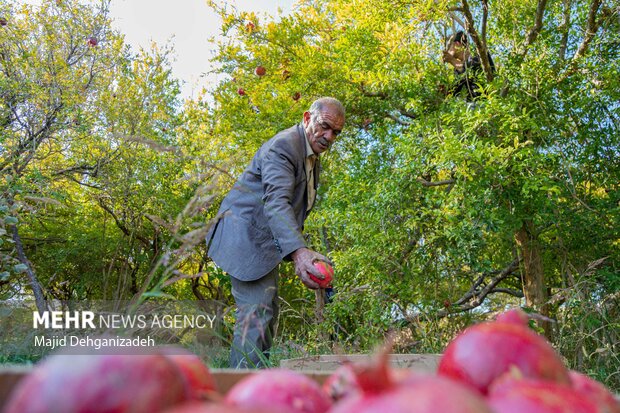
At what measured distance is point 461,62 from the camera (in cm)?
573

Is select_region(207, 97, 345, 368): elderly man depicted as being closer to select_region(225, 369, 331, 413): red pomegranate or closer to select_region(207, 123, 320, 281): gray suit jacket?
select_region(207, 123, 320, 281): gray suit jacket

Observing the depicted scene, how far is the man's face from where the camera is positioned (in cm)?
366

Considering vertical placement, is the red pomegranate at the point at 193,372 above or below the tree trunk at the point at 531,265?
above

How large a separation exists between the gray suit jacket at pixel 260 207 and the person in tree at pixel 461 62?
2.52 metres

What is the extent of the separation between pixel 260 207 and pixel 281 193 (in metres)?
0.43

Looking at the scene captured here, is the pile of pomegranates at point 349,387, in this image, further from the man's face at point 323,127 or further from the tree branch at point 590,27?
the tree branch at point 590,27

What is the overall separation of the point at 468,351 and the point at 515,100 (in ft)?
14.4

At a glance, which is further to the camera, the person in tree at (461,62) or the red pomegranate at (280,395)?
the person in tree at (461,62)

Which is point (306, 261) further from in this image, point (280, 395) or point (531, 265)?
point (531, 265)

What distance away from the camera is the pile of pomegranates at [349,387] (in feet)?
1.37

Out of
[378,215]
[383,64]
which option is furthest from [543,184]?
[383,64]

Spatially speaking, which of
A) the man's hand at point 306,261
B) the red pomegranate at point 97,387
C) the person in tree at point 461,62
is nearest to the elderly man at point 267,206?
the man's hand at point 306,261

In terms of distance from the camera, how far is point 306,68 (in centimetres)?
688

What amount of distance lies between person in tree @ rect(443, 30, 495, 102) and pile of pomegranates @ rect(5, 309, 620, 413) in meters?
5.24
